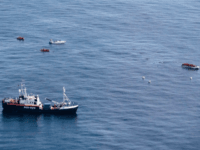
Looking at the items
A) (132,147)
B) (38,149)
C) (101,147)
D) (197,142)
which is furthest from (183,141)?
(38,149)

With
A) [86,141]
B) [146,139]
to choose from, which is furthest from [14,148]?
[146,139]

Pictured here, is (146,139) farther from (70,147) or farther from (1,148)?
(1,148)

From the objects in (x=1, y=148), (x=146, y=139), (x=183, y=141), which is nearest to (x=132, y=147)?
(x=146, y=139)

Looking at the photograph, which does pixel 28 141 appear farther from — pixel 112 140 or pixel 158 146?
pixel 158 146

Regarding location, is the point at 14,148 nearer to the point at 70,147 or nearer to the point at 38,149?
the point at 38,149

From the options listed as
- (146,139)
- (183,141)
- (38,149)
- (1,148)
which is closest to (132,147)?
(146,139)

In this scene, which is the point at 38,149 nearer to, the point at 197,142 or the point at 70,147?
the point at 70,147
